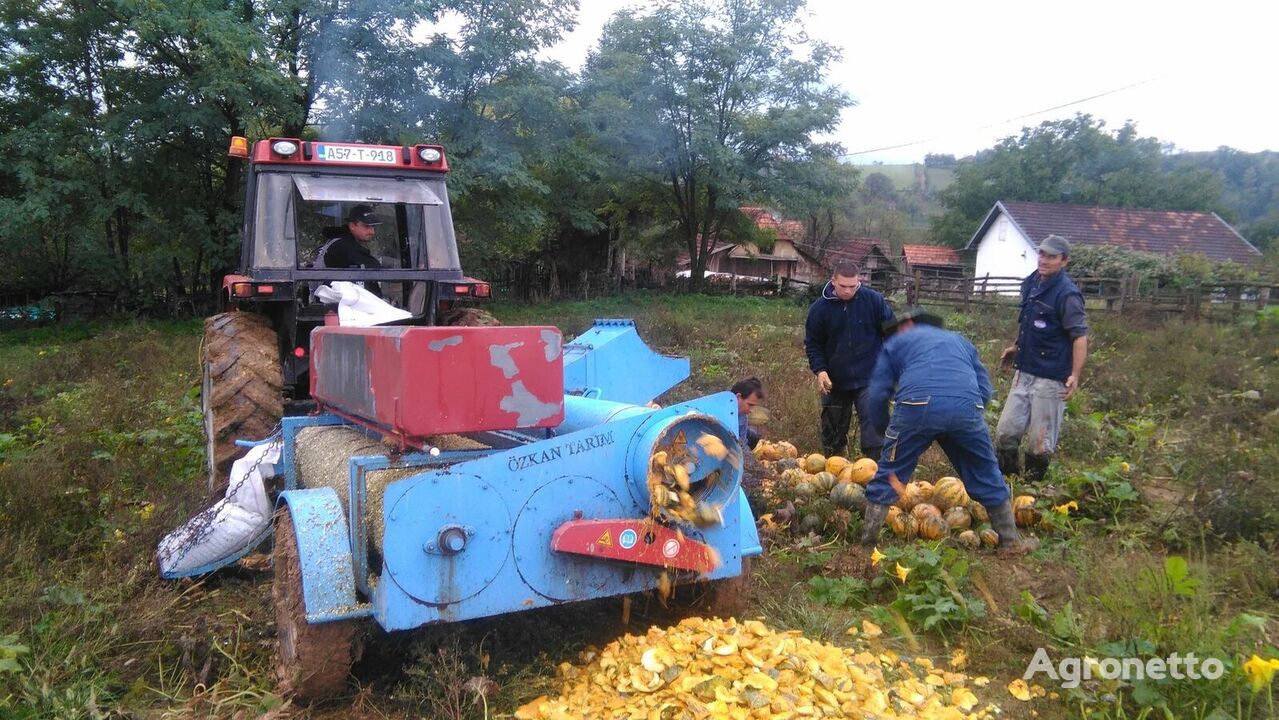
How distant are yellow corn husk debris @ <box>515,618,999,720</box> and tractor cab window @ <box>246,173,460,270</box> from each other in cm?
326

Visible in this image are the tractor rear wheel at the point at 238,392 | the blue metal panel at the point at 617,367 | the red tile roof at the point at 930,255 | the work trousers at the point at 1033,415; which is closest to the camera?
the tractor rear wheel at the point at 238,392

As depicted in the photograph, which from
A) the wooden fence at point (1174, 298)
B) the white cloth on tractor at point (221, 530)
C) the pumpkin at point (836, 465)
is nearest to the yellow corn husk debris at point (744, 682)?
the white cloth on tractor at point (221, 530)

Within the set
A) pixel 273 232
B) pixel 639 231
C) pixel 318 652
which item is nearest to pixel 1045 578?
pixel 318 652

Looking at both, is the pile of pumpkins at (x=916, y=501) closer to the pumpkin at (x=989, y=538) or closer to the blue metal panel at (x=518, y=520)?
the pumpkin at (x=989, y=538)

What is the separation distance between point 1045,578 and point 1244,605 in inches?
32.4

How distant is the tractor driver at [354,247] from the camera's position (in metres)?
5.35

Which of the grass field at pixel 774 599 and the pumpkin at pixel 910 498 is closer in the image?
the grass field at pixel 774 599

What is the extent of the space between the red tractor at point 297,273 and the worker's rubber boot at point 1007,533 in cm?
316

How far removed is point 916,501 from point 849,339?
4.67 feet

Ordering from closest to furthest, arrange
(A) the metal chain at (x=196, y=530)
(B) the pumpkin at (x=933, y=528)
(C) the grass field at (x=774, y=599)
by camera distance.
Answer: (C) the grass field at (x=774, y=599) → (A) the metal chain at (x=196, y=530) → (B) the pumpkin at (x=933, y=528)

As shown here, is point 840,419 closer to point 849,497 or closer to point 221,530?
point 849,497

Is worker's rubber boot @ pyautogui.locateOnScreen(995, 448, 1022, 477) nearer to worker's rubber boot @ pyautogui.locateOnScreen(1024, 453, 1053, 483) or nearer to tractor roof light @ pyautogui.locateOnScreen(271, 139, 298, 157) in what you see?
worker's rubber boot @ pyautogui.locateOnScreen(1024, 453, 1053, 483)

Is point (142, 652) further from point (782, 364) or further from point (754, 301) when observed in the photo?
point (754, 301)

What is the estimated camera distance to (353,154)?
540 centimetres
